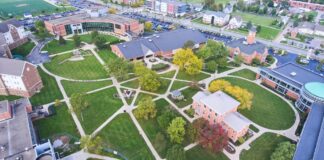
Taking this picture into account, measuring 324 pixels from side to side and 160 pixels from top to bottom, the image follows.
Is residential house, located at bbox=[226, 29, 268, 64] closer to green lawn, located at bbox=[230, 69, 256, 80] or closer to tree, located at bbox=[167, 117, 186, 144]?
green lawn, located at bbox=[230, 69, 256, 80]

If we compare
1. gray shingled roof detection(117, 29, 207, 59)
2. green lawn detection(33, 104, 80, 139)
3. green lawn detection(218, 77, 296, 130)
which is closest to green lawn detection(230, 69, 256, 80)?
green lawn detection(218, 77, 296, 130)

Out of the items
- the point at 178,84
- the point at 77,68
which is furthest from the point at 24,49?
the point at 178,84

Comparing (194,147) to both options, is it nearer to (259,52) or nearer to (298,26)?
(259,52)

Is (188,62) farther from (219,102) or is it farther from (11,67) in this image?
(11,67)

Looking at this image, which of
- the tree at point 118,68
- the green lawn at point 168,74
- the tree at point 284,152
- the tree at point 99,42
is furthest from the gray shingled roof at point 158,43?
the tree at point 284,152

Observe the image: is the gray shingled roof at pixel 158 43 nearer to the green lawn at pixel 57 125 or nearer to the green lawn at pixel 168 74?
the green lawn at pixel 168 74

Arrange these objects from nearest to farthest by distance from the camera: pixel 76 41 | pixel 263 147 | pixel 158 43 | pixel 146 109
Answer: pixel 263 147
pixel 146 109
pixel 158 43
pixel 76 41

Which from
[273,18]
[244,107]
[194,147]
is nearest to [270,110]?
[244,107]
